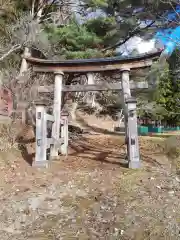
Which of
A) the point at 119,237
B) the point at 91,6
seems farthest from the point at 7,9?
the point at 119,237

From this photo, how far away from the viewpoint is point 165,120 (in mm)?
27859

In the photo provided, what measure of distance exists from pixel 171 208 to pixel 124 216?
851 mm

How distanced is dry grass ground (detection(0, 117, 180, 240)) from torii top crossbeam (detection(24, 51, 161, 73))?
2.69 metres

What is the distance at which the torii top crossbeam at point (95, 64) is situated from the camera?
27.3 ft

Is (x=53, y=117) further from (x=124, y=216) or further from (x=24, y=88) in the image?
Answer: (x=124, y=216)

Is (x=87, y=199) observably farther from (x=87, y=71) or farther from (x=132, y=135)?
(x=87, y=71)

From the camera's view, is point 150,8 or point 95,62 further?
point 150,8

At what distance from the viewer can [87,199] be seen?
17.4 ft

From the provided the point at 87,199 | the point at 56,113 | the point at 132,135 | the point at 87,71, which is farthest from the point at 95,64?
the point at 87,199

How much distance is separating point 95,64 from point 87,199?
460 centimetres

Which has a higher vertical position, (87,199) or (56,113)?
(56,113)

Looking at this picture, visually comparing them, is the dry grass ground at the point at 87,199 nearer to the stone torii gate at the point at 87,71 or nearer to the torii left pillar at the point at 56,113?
the torii left pillar at the point at 56,113

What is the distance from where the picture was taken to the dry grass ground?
4027mm

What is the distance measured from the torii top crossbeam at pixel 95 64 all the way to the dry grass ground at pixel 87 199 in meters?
2.69
